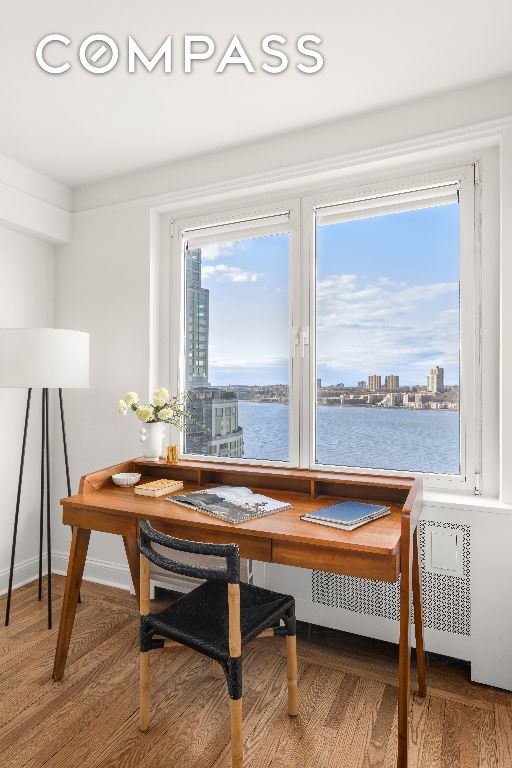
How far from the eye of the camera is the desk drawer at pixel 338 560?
5.58 ft

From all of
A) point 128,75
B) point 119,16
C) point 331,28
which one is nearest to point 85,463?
point 128,75

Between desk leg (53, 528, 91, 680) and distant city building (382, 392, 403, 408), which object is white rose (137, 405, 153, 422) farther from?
distant city building (382, 392, 403, 408)

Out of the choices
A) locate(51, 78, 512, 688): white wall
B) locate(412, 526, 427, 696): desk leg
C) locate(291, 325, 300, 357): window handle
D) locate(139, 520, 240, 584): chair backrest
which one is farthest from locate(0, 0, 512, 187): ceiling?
locate(412, 526, 427, 696): desk leg

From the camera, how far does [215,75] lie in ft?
7.26

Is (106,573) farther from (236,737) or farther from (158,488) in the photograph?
(236,737)

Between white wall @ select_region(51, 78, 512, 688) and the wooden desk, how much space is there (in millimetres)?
356

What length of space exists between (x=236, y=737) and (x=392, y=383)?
172 centimetres

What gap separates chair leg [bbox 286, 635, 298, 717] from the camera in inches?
77.7

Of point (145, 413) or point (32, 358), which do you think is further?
point (145, 413)

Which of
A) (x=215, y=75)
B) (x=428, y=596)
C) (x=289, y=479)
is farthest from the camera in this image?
(x=289, y=479)

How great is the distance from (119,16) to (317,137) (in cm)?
115

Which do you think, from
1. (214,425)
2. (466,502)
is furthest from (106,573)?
(466,502)

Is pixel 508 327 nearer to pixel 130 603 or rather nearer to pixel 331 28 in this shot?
pixel 331 28

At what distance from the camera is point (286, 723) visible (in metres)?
1.96
